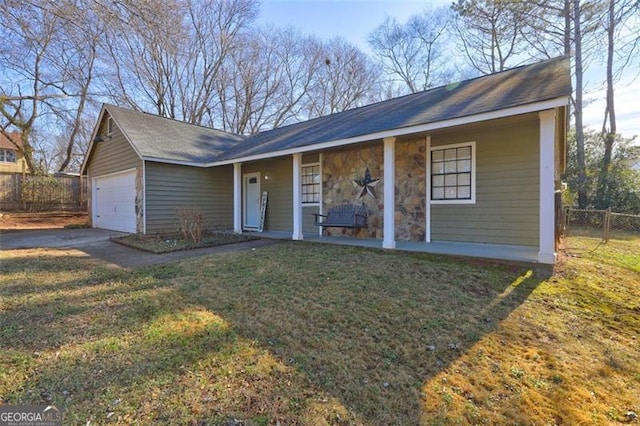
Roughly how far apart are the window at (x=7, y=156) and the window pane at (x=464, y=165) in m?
34.5

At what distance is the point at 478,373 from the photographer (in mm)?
2566

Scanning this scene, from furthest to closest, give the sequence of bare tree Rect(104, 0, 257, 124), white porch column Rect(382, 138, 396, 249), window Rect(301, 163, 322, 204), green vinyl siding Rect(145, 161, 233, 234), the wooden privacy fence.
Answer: bare tree Rect(104, 0, 257, 124) → the wooden privacy fence → green vinyl siding Rect(145, 161, 233, 234) → window Rect(301, 163, 322, 204) → white porch column Rect(382, 138, 396, 249)

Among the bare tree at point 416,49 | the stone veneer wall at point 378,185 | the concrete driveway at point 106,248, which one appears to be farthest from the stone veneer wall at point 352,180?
the bare tree at point 416,49

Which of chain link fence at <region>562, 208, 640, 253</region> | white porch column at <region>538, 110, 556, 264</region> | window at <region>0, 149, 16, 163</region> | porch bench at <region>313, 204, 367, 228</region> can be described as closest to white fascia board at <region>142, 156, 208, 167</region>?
porch bench at <region>313, 204, 367, 228</region>

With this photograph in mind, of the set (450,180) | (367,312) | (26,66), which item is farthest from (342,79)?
(367,312)

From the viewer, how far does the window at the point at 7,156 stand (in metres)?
26.1

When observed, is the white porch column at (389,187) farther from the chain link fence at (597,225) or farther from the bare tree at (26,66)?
the chain link fence at (597,225)

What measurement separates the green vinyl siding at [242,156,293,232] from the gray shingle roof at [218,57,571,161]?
3.83ft

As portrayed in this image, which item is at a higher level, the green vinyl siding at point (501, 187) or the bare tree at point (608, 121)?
the bare tree at point (608, 121)

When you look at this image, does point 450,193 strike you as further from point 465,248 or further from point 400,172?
point 465,248

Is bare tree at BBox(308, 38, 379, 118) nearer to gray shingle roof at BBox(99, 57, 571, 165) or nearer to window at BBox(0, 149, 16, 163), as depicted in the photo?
gray shingle roof at BBox(99, 57, 571, 165)

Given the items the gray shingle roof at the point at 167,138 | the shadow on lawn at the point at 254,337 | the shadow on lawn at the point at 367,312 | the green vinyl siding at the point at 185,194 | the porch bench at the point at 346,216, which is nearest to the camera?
the shadow on lawn at the point at 254,337

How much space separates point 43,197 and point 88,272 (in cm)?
1429

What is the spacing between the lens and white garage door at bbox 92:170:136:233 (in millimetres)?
10352
